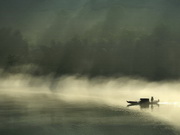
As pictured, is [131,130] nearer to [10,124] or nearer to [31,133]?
[31,133]

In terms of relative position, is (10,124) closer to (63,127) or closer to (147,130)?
(63,127)

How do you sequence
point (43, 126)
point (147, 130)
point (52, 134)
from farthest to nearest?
point (43, 126) < point (147, 130) < point (52, 134)

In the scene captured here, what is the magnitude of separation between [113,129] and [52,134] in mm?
25307

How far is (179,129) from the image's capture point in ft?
411

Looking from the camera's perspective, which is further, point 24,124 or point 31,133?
point 24,124

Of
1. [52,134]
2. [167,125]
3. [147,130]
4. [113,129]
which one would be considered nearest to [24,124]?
[52,134]

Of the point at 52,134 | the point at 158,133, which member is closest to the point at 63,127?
the point at 52,134

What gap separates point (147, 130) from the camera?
12500cm

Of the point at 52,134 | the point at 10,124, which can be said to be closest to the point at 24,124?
the point at 10,124

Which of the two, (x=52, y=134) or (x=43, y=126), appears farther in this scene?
(x=43, y=126)

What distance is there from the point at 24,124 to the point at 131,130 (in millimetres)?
44609

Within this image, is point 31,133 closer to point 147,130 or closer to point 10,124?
point 10,124

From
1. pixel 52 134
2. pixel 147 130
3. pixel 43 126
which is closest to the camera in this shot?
pixel 52 134

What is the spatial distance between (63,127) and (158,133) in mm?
36848
